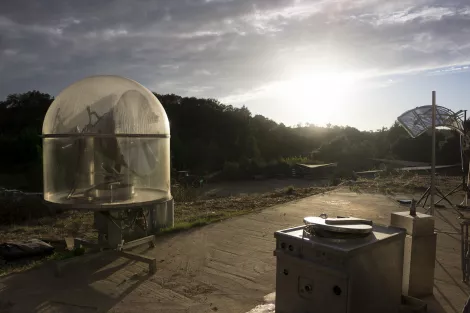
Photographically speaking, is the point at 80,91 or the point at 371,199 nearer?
the point at 80,91

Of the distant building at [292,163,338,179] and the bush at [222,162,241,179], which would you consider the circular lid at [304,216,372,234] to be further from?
the bush at [222,162,241,179]

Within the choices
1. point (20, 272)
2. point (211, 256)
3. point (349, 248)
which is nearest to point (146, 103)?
point (211, 256)

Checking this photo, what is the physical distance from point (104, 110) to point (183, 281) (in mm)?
2477

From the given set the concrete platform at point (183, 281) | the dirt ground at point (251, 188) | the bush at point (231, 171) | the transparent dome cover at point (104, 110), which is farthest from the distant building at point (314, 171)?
the transparent dome cover at point (104, 110)

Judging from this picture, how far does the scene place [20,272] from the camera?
471 centimetres

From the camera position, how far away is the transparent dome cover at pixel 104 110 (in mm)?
4957

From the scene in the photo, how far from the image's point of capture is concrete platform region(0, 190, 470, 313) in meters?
3.82

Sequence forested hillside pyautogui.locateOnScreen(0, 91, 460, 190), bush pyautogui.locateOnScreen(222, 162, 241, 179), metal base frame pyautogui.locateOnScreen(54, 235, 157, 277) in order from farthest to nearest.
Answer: bush pyautogui.locateOnScreen(222, 162, 241, 179), forested hillside pyautogui.locateOnScreen(0, 91, 460, 190), metal base frame pyautogui.locateOnScreen(54, 235, 157, 277)

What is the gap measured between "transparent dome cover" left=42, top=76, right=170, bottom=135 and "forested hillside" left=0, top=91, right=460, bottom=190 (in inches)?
596

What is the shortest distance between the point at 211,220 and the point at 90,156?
3.14 metres

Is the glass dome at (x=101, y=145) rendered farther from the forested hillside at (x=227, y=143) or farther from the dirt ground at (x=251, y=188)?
the forested hillside at (x=227, y=143)

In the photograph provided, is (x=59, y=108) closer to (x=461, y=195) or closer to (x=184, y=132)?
(x=461, y=195)

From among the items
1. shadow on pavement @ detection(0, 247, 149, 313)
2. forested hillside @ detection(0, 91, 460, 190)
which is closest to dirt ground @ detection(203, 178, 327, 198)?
forested hillside @ detection(0, 91, 460, 190)

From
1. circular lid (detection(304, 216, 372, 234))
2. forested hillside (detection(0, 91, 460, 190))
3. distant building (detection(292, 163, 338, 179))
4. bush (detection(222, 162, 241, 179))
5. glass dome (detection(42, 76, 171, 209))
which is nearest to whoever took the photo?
circular lid (detection(304, 216, 372, 234))
